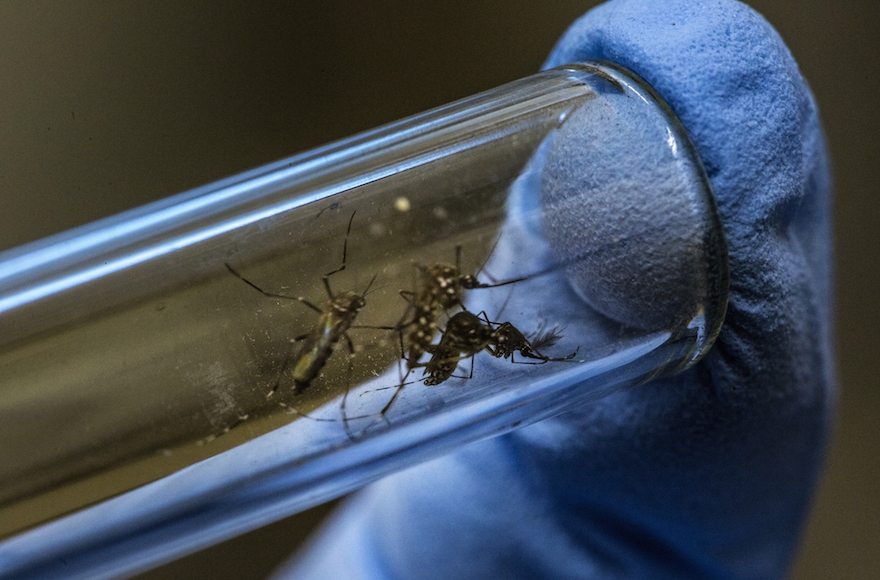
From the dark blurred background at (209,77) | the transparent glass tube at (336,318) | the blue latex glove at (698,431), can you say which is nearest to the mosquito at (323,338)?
the transparent glass tube at (336,318)

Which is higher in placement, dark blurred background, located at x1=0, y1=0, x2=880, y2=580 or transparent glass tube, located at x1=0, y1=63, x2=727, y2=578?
dark blurred background, located at x1=0, y1=0, x2=880, y2=580

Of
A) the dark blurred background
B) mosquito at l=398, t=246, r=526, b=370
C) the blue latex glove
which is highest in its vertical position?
the dark blurred background

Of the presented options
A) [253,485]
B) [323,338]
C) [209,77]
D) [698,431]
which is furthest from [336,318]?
[209,77]

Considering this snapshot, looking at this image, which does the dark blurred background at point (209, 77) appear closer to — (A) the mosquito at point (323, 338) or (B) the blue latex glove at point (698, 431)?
(B) the blue latex glove at point (698, 431)

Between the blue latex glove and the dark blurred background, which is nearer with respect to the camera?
the blue latex glove

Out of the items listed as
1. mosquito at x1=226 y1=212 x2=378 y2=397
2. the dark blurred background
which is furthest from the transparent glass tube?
the dark blurred background

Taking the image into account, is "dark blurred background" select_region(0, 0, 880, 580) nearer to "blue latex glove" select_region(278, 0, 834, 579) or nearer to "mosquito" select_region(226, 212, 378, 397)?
"blue latex glove" select_region(278, 0, 834, 579)

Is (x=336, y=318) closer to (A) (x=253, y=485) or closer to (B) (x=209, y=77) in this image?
(A) (x=253, y=485)
